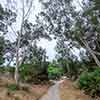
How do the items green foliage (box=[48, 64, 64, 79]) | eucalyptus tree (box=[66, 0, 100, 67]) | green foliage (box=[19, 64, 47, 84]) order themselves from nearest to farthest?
1. eucalyptus tree (box=[66, 0, 100, 67])
2. green foliage (box=[19, 64, 47, 84])
3. green foliage (box=[48, 64, 64, 79])

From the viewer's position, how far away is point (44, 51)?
3103cm

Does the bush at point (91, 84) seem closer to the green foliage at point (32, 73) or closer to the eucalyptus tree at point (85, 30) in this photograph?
the eucalyptus tree at point (85, 30)

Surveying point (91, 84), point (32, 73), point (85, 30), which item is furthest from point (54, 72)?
point (91, 84)

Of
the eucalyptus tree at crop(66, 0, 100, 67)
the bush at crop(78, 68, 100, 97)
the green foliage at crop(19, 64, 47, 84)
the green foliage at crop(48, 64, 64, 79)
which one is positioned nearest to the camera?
the bush at crop(78, 68, 100, 97)

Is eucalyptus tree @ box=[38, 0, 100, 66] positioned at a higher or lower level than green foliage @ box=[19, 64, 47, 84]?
higher

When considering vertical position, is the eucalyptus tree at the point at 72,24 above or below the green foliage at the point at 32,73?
above

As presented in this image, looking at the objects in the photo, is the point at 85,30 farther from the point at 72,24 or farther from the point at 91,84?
the point at 91,84

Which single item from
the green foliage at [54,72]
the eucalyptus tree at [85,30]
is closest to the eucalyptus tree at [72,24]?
the eucalyptus tree at [85,30]

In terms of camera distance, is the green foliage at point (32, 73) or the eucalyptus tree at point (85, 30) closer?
the eucalyptus tree at point (85, 30)

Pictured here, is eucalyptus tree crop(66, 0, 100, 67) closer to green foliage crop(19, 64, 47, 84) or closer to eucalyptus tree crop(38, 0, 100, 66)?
eucalyptus tree crop(38, 0, 100, 66)

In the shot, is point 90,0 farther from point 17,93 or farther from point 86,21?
point 17,93

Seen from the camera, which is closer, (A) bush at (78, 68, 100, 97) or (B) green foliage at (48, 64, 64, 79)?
(A) bush at (78, 68, 100, 97)

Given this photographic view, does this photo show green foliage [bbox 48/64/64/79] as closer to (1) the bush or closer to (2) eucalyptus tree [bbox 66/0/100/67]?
(2) eucalyptus tree [bbox 66/0/100/67]

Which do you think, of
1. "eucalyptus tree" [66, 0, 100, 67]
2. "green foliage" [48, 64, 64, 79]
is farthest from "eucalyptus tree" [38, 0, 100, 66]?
"green foliage" [48, 64, 64, 79]
